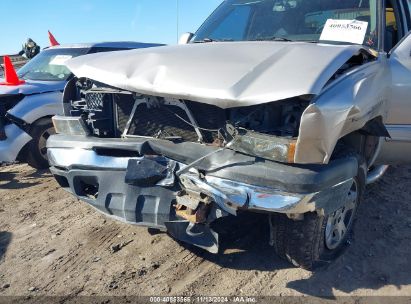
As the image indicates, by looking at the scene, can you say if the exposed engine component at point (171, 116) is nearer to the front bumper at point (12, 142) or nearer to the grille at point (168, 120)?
the grille at point (168, 120)

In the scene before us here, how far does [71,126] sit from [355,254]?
248cm

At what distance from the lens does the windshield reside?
6.13 metres

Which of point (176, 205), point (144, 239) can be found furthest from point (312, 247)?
point (144, 239)

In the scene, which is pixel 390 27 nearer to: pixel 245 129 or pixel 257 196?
pixel 245 129

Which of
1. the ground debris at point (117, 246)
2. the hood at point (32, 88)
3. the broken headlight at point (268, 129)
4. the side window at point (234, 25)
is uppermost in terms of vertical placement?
the side window at point (234, 25)

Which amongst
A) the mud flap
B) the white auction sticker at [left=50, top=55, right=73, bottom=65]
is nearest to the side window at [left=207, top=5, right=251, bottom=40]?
the mud flap

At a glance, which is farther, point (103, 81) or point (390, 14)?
point (390, 14)

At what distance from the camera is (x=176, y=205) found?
8.69ft

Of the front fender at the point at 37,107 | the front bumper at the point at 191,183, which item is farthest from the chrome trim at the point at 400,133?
the front fender at the point at 37,107

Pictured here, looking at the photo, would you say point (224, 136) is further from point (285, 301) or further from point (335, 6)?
point (335, 6)

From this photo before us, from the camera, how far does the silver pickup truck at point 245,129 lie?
7.75 ft

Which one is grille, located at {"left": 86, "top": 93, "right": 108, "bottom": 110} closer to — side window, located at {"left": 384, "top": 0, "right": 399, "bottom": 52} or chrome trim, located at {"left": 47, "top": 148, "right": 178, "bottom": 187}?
chrome trim, located at {"left": 47, "top": 148, "right": 178, "bottom": 187}

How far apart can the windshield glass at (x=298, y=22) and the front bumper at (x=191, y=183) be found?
4.28 ft

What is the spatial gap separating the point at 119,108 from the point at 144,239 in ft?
3.72
